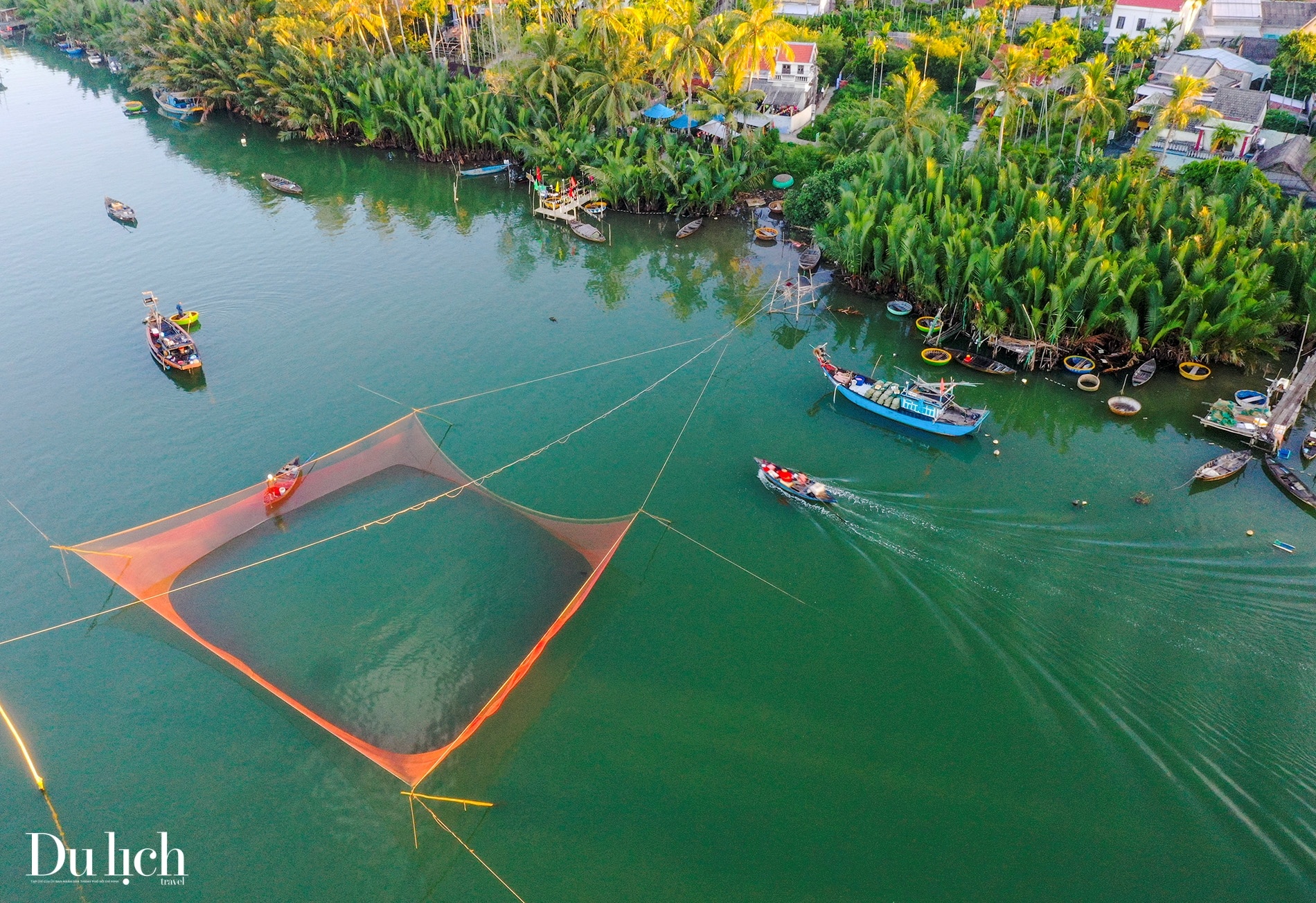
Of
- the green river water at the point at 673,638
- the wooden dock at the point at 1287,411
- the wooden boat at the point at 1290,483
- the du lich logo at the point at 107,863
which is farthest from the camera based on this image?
the wooden dock at the point at 1287,411

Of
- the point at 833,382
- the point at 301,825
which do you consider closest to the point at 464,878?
the point at 301,825

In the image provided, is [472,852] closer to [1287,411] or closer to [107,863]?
[107,863]

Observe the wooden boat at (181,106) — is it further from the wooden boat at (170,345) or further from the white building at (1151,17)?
the white building at (1151,17)

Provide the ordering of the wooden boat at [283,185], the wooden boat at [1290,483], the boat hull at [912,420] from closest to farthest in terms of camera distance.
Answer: the wooden boat at [1290,483] → the boat hull at [912,420] → the wooden boat at [283,185]

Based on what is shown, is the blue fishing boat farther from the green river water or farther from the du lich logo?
the du lich logo

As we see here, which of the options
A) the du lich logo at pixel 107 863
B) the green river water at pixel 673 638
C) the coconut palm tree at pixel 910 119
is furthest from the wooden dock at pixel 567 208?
the du lich logo at pixel 107 863

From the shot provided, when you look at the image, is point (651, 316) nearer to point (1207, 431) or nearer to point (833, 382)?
point (833, 382)

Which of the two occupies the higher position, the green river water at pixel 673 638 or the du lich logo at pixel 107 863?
the green river water at pixel 673 638
